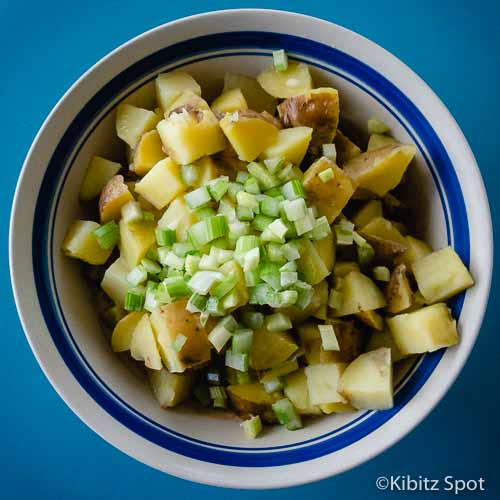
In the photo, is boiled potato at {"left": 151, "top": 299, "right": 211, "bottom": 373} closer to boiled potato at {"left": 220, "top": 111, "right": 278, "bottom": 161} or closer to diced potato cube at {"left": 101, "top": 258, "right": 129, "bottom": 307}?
diced potato cube at {"left": 101, "top": 258, "right": 129, "bottom": 307}

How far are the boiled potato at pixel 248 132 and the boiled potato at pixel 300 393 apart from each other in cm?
50

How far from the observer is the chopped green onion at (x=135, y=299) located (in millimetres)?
1556

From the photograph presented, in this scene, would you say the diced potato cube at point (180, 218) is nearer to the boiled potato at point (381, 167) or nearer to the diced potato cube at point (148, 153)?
the diced potato cube at point (148, 153)

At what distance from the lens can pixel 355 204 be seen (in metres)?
1.67

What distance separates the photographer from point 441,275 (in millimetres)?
1535

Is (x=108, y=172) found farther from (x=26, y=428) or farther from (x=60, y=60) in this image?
(x=26, y=428)

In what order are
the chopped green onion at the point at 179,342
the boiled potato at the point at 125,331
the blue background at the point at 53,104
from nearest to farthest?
the chopped green onion at the point at 179,342 → the boiled potato at the point at 125,331 → the blue background at the point at 53,104

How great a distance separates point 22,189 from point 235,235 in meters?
0.47

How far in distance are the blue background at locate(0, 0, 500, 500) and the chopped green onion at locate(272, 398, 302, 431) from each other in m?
0.42

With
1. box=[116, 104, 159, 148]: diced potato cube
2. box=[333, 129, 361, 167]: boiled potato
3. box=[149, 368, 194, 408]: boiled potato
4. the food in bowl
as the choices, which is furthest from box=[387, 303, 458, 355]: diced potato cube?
box=[116, 104, 159, 148]: diced potato cube

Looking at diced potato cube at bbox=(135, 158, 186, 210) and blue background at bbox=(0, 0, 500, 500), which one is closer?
diced potato cube at bbox=(135, 158, 186, 210)

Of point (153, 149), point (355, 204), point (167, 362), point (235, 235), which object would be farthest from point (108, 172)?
point (355, 204)

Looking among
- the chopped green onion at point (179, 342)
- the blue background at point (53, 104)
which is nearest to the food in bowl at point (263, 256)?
the chopped green onion at point (179, 342)

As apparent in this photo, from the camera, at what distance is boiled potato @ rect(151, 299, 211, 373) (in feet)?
4.90
